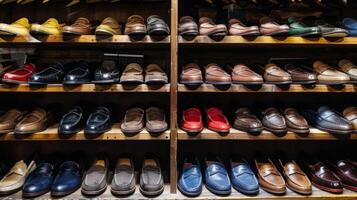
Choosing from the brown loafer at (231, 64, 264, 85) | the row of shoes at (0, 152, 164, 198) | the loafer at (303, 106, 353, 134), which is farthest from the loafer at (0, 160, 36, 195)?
the loafer at (303, 106, 353, 134)

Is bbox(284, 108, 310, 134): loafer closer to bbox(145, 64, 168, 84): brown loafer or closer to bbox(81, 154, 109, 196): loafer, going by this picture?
bbox(145, 64, 168, 84): brown loafer

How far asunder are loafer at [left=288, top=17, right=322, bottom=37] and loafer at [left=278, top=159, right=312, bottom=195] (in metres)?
0.78

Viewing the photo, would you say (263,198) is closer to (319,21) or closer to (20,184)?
(319,21)

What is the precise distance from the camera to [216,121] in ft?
5.74

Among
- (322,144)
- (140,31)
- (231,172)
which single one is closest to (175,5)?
(140,31)

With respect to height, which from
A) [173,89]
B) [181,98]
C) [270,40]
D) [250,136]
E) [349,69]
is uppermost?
[270,40]

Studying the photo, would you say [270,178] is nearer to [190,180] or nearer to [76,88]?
[190,180]

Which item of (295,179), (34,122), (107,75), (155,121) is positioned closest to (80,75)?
(107,75)

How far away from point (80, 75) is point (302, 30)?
1289 millimetres

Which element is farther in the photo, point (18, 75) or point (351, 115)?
point (351, 115)

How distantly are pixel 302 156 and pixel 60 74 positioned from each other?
1.65 metres

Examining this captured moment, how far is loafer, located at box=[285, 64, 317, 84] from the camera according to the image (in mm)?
1687

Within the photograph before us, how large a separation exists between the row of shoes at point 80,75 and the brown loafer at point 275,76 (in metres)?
0.60

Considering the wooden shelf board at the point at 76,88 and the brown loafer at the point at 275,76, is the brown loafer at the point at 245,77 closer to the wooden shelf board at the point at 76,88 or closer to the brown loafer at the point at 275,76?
the brown loafer at the point at 275,76
